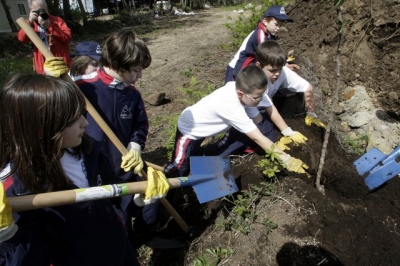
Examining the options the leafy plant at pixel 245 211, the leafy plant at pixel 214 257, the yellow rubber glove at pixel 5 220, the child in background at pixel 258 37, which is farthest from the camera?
the child in background at pixel 258 37

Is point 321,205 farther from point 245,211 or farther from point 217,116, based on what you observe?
point 217,116

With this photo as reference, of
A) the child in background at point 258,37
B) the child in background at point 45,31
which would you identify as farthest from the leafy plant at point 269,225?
the child in background at point 45,31

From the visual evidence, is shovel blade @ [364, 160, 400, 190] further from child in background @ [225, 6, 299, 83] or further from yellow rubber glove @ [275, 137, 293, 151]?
child in background @ [225, 6, 299, 83]

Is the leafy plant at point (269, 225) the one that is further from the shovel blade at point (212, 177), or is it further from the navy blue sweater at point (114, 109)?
Result: the navy blue sweater at point (114, 109)

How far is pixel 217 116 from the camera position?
2693 millimetres

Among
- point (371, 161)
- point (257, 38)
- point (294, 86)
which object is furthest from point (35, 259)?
point (257, 38)

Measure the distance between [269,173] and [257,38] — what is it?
2165mm

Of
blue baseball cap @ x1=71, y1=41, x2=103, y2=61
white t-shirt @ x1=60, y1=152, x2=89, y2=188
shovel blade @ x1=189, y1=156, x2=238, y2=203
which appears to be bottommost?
shovel blade @ x1=189, y1=156, x2=238, y2=203

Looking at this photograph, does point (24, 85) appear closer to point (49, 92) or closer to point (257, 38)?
point (49, 92)

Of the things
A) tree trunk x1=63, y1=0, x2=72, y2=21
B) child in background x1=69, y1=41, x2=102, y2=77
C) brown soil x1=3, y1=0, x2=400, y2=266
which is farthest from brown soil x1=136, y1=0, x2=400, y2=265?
tree trunk x1=63, y1=0, x2=72, y2=21

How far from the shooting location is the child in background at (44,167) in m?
1.13

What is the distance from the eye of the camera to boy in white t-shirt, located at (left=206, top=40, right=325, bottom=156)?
2.86 m

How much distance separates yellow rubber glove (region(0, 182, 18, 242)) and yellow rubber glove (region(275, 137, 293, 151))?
217 centimetres

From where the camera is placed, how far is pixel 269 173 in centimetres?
234
